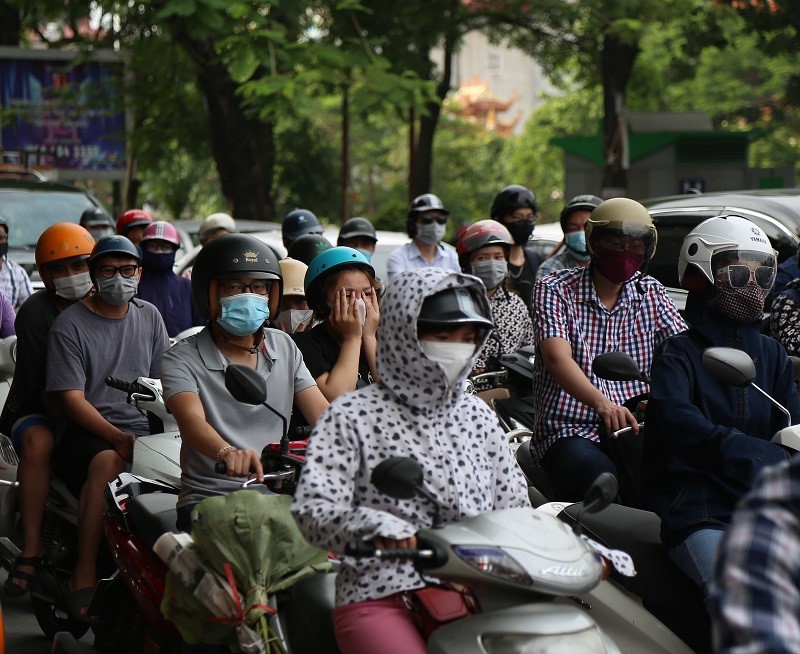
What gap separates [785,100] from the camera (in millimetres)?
23688

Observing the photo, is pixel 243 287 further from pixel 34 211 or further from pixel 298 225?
pixel 34 211

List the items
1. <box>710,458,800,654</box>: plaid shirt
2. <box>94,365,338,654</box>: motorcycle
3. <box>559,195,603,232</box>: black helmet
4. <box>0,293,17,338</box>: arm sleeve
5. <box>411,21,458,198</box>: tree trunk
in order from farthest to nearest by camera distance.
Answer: <box>411,21,458,198</box>: tree trunk, <box>559,195,603,232</box>: black helmet, <box>0,293,17,338</box>: arm sleeve, <box>94,365,338,654</box>: motorcycle, <box>710,458,800,654</box>: plaid shirt

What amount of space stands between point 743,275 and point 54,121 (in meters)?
20.9

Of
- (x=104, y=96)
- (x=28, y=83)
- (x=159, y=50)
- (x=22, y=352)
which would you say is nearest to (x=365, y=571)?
(x=22, y=352)

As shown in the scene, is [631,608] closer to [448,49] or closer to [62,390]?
[62,390]

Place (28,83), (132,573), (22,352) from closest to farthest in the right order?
(132,573), (22,352), (28,83)

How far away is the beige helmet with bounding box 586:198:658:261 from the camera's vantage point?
18.2 feet

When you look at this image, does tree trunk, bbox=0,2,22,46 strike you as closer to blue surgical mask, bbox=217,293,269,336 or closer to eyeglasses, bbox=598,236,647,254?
eyeglasses, bbox=598,236,647,254

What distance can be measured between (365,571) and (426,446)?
1.19 feet

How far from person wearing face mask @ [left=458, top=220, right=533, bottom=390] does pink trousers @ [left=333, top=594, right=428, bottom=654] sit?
175 inches

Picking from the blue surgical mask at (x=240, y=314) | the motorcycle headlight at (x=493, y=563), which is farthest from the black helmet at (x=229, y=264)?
the motorcycle headlight at (x=493, y=563)

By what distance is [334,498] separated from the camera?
3.41 meters

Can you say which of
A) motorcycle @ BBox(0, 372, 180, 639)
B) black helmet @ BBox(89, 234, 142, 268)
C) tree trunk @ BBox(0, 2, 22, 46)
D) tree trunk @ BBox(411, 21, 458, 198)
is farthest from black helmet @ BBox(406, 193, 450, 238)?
tree trunk @ BBox(0, 2, 22, 46)

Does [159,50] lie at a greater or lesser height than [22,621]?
greater
